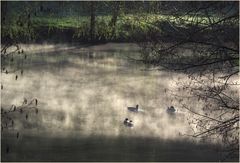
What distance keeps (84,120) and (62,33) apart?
534 inches

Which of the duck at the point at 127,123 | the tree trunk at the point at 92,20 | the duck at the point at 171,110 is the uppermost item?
the tree trunk at the point at 92,20

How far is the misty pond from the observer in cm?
1319

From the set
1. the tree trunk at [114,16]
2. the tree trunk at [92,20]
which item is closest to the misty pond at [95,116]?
the tree trunk at [92,20]

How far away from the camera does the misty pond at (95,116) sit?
13185mm

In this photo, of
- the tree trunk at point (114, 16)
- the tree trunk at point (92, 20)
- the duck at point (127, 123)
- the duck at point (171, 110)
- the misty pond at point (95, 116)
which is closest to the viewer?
the misty pond at point (95, 116)

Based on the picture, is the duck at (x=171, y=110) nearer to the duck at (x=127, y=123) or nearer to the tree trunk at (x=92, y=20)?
the duck at (x=127, y=123)

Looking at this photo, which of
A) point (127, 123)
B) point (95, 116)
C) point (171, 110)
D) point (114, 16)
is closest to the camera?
point (127, 123)

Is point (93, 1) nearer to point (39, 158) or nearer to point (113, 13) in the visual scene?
point (113, 13)

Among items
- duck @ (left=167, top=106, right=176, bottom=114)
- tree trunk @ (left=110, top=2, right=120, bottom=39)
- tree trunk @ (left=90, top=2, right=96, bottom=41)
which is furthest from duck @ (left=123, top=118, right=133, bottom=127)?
tree trunk @ (left=110, top=2, right=120, bottom=39)

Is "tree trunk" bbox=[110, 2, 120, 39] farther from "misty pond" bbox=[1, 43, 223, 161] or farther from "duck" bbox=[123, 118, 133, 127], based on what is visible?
"duck" bbox=[123, 118, 133, 127]

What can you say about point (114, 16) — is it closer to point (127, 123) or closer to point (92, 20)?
point (92, 20)

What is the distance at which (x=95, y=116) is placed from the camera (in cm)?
1570

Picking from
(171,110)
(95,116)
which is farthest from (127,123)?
(171,110)

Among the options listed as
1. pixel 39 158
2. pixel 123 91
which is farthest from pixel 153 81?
pixel 39 158
